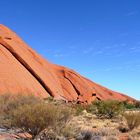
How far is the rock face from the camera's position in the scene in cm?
4833

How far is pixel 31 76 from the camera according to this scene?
55.9 meters

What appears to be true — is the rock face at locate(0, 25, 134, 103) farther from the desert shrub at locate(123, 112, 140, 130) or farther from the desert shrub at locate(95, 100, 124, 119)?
the desert shrub at locate(123, 112, 140, 130)

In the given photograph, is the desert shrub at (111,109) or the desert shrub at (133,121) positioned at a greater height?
the desert shrub at (111,109)

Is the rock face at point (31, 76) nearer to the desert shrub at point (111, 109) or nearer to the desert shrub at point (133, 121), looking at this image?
the desert shrub at point (111, 109)

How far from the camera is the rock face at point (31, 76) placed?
48.3 m

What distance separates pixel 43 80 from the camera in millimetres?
57812

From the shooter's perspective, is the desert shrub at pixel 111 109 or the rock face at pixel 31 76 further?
the rock face at pixel 31 76

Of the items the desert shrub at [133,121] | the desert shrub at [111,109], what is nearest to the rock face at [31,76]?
the desert shrub at [111,109]

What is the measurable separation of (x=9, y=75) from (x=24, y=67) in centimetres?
864

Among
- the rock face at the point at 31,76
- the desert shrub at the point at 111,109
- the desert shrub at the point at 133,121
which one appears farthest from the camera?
the rock face at the point at 31,76

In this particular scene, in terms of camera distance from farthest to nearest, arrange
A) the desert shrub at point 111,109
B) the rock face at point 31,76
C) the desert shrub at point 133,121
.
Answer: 1. the rock face at point 31,76
2. the desert shrub at point 111,109
3. the desert shrub at point 133,121

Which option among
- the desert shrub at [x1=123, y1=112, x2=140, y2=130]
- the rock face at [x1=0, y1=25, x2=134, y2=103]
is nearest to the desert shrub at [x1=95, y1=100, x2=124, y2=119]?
the desert shrub at [x1=123, y1=112, x2=140, y2=130]

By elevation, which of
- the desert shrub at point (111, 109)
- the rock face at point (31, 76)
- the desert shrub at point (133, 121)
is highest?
the rock face at point (31, 76)

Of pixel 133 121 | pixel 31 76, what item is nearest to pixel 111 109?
pixel 133 121
